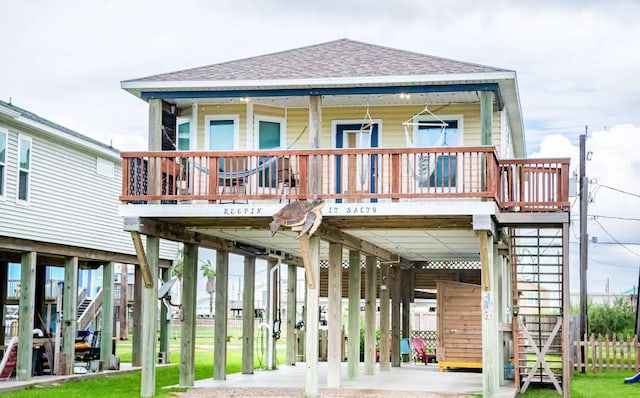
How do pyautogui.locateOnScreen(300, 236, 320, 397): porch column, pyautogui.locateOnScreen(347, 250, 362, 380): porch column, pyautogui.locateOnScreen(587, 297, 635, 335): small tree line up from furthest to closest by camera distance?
pyautogui.locateOnScreen(587, 297, 635, 335): small tree
pyautogui.locateOnScreen(347, 250, 362, 380): porch column
pyautogui.locateOnScreen(300, 236, 320, 397): porch column

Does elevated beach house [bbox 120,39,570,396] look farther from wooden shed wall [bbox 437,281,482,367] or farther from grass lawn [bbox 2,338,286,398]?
wooden shed wall [bbox 437,281,482,367]

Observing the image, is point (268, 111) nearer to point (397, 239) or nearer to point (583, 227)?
point (397, 239)

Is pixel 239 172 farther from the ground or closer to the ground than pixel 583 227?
closer to the ground

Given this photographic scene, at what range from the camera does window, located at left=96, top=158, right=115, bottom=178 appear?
26.1 m

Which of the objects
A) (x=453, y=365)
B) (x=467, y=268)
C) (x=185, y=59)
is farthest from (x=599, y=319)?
(x=185, y=59)

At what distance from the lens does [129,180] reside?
702 inches

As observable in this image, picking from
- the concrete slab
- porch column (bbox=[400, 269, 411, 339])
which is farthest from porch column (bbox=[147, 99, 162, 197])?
porch column (bbox=[400, 269, 411, 339])

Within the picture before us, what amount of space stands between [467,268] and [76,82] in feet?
113

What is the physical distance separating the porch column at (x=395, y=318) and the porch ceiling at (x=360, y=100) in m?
8.57

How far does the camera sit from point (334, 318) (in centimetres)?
1936

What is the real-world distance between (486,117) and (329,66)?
3.53m

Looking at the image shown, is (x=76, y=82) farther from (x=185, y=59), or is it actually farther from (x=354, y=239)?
(x=354, y=239)

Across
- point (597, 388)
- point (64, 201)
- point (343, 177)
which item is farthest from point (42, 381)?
point (597, 388)

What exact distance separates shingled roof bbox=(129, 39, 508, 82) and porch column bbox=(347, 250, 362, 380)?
460 centimetres
